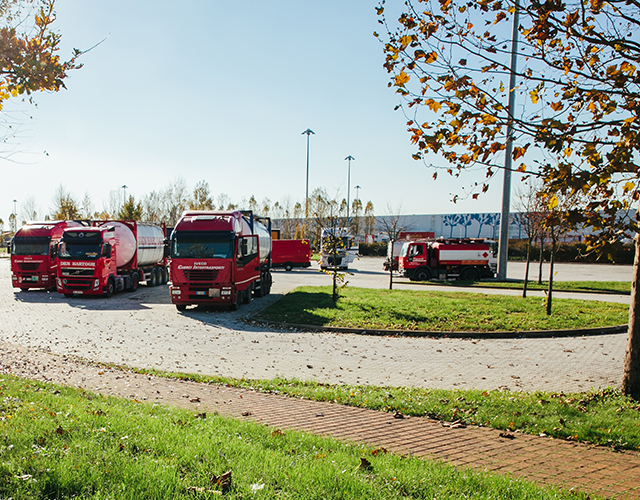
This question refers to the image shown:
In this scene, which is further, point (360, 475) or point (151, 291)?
point (151, 291)

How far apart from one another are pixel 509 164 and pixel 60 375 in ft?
70.3

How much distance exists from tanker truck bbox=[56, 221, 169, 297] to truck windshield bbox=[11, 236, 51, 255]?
248 cm

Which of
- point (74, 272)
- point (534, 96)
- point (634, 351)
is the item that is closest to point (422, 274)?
point (74, 272)

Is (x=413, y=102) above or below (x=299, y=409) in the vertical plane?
above

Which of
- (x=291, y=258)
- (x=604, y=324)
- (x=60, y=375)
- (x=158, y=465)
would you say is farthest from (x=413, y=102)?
(x=291, y=258)

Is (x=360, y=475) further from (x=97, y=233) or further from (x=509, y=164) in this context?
(x=509, y=164)

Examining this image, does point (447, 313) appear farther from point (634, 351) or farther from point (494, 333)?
point (634, 351)

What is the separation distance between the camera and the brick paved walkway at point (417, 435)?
4234 millimetres

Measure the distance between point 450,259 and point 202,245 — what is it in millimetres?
17476

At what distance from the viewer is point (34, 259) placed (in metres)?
23.1

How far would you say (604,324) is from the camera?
13.3m

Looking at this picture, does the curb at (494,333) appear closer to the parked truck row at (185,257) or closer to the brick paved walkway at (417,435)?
the parked truck row at (185,257)

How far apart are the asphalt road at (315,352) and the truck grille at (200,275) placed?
145 cm

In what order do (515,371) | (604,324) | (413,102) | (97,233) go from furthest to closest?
(97,233) → (604,324) → (515,371) → (413,102)
